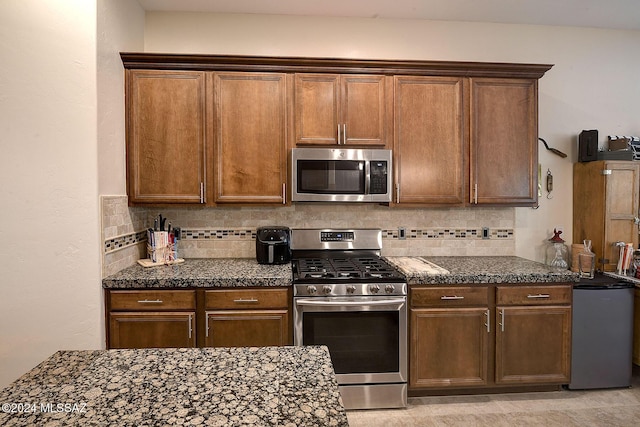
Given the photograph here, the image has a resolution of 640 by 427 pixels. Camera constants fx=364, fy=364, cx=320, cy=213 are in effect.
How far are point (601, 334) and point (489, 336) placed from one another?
0.82 meters

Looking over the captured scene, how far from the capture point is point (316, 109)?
2709 mm

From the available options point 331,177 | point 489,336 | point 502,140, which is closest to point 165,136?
point 331,177

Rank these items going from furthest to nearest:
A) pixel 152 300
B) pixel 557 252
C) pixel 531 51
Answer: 1. pixel 531 51
2. pixel 557 252
3. pixel 152 300

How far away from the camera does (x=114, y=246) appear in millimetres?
2383

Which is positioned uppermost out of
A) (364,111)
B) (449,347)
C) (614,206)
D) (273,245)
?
(364,111)

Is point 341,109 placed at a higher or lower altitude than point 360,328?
higher

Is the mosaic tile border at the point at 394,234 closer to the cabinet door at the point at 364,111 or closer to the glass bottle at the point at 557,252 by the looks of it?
the glass bottle at the point at 557,252

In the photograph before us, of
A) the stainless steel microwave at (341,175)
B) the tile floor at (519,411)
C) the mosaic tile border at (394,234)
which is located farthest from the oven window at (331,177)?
the tile floor at (519,411)

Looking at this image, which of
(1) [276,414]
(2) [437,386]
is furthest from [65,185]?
(2) [437,386]

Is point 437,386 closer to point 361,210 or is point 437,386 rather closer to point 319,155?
point 361,210

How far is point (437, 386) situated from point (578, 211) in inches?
77.9

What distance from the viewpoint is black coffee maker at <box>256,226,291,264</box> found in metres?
2.68

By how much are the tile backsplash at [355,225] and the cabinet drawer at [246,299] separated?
27.5 inches

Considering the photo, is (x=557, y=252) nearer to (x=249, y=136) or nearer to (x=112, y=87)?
(x=249, y=136)
